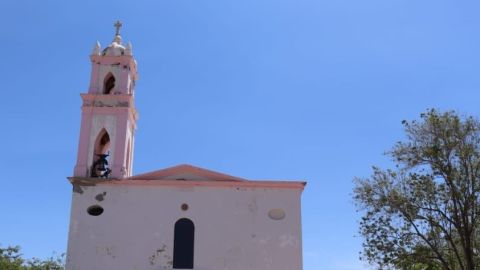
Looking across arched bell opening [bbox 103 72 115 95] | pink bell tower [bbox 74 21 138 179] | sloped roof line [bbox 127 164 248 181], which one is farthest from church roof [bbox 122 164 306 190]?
arched bell opening [bbox 103 72 115 95]

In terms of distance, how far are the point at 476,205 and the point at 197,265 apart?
9773 millimetres

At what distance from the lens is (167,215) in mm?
15664

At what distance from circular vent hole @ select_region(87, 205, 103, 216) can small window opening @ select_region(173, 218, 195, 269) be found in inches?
89.4

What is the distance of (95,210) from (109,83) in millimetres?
4446

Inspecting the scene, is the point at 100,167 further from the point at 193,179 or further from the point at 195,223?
the point at 195,223

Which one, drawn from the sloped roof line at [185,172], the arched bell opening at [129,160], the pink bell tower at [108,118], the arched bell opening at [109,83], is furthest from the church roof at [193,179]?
the arched bell opening at [109,83]

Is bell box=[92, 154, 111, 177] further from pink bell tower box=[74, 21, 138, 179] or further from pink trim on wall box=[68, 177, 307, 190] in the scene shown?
pink trim on wall box=[68, 177, 307, 190]

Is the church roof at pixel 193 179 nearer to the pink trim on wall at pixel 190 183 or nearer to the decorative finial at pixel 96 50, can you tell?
the pink trim on wall at pixel 190 183

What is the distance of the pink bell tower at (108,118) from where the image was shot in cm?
1639

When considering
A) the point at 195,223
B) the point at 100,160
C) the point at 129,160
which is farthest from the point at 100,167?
the point at 195,223

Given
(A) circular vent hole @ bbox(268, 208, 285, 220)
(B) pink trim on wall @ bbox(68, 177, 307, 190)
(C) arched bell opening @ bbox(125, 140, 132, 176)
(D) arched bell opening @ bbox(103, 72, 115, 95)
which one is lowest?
(A) circular vent hole @ bbox(268, 208, 285, 220)

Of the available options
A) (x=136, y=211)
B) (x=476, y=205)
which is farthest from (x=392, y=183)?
(x=136, y=211)

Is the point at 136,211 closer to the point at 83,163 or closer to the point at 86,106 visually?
the point at 83,163

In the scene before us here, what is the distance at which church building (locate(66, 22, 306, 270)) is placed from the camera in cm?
1520
